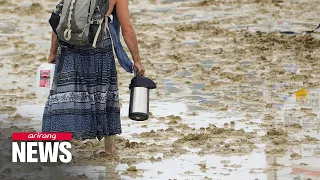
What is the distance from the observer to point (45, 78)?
8.04 metres

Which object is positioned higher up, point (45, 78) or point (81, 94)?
point (45, 78)

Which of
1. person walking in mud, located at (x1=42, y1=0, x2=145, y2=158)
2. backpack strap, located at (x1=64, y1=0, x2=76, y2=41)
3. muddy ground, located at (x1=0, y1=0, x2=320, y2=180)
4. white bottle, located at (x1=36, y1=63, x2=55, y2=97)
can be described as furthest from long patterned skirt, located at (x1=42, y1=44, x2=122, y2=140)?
muddy ground, located at (x1=0, y1=0, x2=320, y2=180)

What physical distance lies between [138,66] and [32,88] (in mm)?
3920

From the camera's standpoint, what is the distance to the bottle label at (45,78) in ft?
26.3

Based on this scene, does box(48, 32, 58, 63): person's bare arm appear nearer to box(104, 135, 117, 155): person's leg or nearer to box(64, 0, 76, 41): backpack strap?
box(64, 0, 76, 41): backpack strap

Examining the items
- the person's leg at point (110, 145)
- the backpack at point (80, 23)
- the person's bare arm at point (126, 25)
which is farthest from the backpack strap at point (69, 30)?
the person's leg at point (110, 145)

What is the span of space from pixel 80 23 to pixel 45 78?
61cm

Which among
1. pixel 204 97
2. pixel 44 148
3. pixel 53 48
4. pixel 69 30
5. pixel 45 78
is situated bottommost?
pixel 44 148

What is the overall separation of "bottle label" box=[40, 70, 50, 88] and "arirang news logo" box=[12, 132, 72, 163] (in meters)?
0.38

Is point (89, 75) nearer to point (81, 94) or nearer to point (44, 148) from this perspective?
point (81, 94)

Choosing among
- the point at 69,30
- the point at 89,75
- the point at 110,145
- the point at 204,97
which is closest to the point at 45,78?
the point at 89,75

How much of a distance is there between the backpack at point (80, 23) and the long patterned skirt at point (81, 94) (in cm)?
17

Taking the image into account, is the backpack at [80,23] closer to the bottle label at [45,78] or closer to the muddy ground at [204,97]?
the bottle label at [45,78]

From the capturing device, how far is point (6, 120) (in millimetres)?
9898
